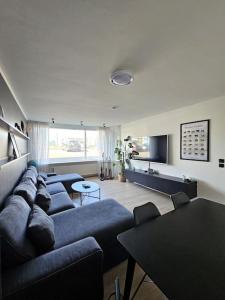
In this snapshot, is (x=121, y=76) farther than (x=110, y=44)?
Yes

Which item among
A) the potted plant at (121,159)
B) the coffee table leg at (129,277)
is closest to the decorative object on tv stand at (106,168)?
the potted plant at (121,159)

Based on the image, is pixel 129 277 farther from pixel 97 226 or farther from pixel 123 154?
pixel 123 154

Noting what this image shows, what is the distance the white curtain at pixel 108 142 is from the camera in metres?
5.82

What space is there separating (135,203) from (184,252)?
7.89 feet

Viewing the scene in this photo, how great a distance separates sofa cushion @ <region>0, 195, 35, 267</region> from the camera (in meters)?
0.90

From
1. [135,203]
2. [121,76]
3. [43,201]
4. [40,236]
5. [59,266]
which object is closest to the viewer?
[59,266]

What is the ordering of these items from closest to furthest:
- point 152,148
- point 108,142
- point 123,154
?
1. point 152,148
2. point 123,154
3. point 108,142

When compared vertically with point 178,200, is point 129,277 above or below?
below

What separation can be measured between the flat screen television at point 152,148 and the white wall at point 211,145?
0.15 meters

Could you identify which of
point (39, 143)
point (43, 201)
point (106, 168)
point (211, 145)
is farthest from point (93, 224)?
point (106, 168)

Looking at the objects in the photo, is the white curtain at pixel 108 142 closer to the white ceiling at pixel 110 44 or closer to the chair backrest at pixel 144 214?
the white ceiling at pixel 110 44

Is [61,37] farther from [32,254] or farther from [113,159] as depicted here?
[113,159]

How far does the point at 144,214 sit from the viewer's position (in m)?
1.26

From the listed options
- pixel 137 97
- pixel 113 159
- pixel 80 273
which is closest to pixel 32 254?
pixel 80 273
